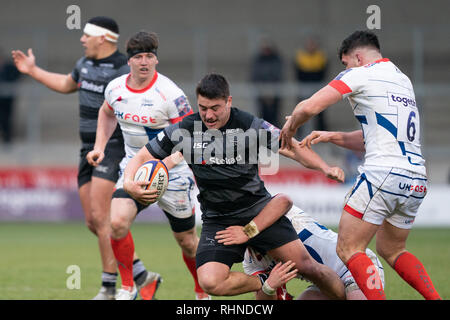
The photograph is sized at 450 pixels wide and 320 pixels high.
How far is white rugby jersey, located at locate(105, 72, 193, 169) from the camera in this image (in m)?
7.51

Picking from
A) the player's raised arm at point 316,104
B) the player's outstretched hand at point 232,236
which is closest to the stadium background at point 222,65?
the player's outstretched hand at point 232,236

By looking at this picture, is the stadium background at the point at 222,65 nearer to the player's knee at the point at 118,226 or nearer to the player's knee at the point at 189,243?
the player's knee at the point at 189,243

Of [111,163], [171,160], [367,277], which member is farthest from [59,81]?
[367,277]

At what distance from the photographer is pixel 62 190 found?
53.6ft

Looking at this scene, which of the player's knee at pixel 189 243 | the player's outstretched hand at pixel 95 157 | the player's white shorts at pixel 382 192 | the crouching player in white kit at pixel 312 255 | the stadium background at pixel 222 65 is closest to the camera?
the player's white shorts at pixel 382 192

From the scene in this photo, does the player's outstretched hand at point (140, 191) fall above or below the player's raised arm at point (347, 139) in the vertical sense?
below

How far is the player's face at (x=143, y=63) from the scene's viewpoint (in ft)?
24.5

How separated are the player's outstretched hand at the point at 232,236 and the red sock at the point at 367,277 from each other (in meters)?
0.95

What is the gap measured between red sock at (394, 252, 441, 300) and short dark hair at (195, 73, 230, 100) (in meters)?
2.10

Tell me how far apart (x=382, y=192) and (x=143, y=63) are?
2814 mm

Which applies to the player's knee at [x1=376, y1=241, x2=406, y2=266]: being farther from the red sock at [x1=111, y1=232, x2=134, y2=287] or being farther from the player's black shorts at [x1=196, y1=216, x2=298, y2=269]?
the red sock at [x1=111, y1=232, x2=134, y2=287]

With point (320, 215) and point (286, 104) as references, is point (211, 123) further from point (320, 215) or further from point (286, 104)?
point (286, 104)

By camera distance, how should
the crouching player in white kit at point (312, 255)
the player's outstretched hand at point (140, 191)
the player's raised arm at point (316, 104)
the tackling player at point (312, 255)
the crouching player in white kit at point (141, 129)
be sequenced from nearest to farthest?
the player's raised arm at point (316, 104) → the player's outstretched hand at point (140, 191) → the tackling player at point (312, 255) → the crouching player in white kit at point (312, 255) → the crouching player in white kit at point (141, 129)
